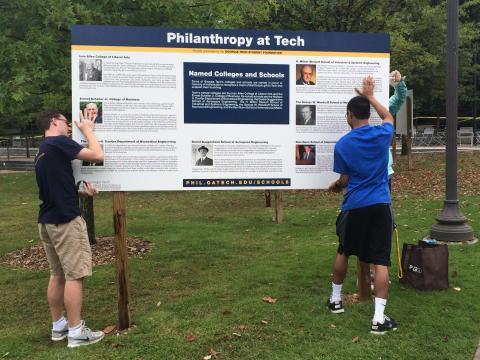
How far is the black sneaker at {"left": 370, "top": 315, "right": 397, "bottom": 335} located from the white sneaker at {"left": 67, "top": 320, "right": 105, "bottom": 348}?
7.12 ft

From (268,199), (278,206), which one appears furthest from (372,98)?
(268,199)

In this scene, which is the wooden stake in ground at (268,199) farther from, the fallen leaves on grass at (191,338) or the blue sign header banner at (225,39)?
the fallen leaves on grass at (191,338)

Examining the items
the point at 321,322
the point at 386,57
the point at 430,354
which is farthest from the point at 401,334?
the point at 386,57

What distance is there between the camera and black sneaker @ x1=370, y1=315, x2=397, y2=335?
171 inches

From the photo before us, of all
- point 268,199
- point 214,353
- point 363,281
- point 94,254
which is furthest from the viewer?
point 268,199

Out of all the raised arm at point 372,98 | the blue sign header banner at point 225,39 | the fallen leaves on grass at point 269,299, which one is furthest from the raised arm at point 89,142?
the raised arm at point 372,98

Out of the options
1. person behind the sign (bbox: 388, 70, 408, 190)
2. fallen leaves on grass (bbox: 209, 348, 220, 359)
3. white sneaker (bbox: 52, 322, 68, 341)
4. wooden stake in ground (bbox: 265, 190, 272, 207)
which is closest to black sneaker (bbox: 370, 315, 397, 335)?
fallen leaves on grass (bbox: 209, 348, 220, 359)

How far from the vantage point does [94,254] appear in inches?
300

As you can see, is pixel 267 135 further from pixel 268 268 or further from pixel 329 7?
pixel 329 7

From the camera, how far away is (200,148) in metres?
4.59

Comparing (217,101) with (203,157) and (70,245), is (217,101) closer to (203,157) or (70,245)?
(203,157)

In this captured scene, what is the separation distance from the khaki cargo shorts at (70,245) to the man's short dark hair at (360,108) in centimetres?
230

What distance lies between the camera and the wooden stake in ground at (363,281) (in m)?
4.91

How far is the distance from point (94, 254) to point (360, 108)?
465 centimetres
